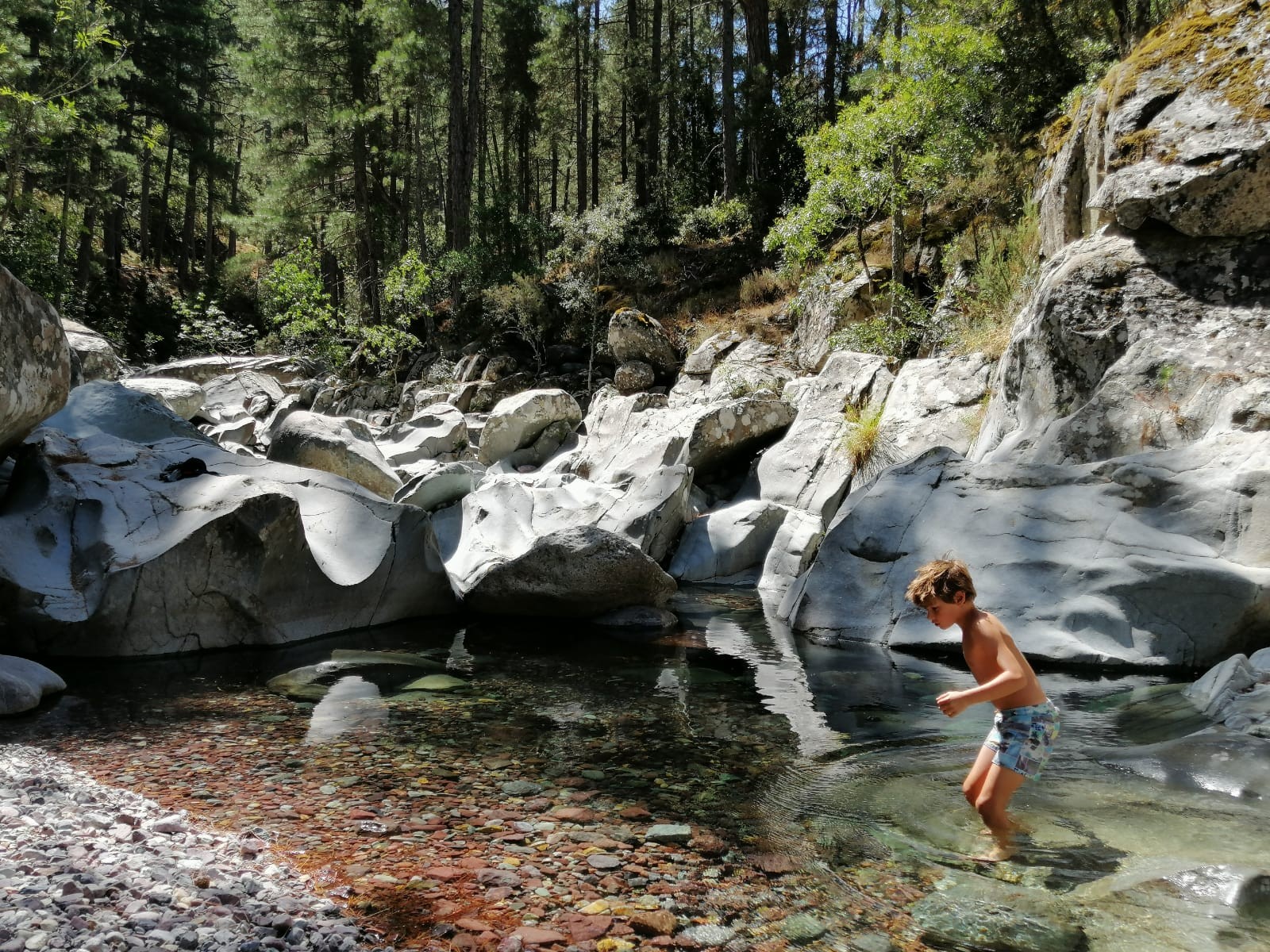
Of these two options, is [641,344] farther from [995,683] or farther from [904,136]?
[995,683]

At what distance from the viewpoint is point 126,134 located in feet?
91.9

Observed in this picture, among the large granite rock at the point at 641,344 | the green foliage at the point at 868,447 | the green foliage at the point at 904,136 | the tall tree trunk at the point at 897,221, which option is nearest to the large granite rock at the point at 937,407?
the green foliage at the point at 868,447

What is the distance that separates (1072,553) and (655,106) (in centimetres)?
2215

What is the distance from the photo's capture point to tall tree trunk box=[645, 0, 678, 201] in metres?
24.0

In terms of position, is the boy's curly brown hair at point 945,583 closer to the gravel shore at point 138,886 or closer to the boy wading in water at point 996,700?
the boy wading in water at point 996,700

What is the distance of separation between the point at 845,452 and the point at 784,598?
3.22 metres

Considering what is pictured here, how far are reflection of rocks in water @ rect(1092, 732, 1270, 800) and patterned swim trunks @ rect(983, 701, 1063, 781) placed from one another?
0.71m

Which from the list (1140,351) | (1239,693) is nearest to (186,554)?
(1239,693)

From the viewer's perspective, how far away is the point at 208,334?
24656 millimetres

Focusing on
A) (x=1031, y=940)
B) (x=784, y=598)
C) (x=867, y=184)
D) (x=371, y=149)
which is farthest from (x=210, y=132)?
(x=1031, y=940)

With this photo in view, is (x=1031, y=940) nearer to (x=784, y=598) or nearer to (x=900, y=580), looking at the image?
(x=900, y=580)

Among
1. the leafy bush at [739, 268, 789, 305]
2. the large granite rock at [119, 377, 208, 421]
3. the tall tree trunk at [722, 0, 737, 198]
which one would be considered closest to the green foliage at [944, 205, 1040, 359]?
the leafy bush at [739, 268, 789, 305]

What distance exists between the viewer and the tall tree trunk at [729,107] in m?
20.5

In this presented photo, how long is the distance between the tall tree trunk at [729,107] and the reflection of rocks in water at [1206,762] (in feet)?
62.0
